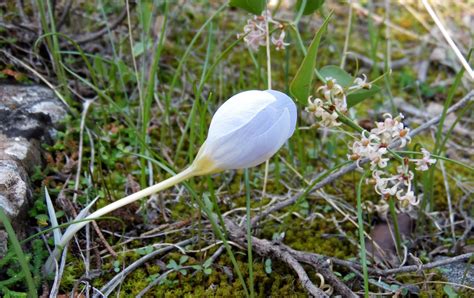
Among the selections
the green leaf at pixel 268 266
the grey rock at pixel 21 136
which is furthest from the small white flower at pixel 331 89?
the grey rock at pixel 21 136

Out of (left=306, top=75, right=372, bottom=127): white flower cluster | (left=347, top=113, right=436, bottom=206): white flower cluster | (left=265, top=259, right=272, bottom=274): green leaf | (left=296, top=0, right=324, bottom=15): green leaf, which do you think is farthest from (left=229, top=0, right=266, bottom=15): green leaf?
(left=265, top=259, right=272, bottom=274): green leaf

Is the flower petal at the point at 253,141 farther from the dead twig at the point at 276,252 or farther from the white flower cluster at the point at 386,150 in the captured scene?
the dead twig at the point at 276,252

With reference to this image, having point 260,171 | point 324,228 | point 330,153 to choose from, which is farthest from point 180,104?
point 324,228

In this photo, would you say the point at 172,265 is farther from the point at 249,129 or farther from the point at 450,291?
the point at 450,291

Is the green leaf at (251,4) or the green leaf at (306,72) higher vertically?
the green leaf at (251,4)

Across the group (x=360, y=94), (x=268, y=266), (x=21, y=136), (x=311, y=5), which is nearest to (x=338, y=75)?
(x=360, y=94)

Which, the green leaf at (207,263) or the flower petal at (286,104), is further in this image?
the green leaf at (207,263)

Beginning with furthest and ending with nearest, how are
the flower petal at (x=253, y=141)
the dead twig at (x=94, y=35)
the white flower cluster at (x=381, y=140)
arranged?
the dead twig at (x=94, y=35), the white flower cluster at (x=381, y=140), the flower petal at (x=253, y=141)

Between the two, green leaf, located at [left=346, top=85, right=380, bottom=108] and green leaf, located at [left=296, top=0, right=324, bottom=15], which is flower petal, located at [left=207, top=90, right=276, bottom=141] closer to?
green leaf, located at [left=346, top=85, right=380, bottom=108]
